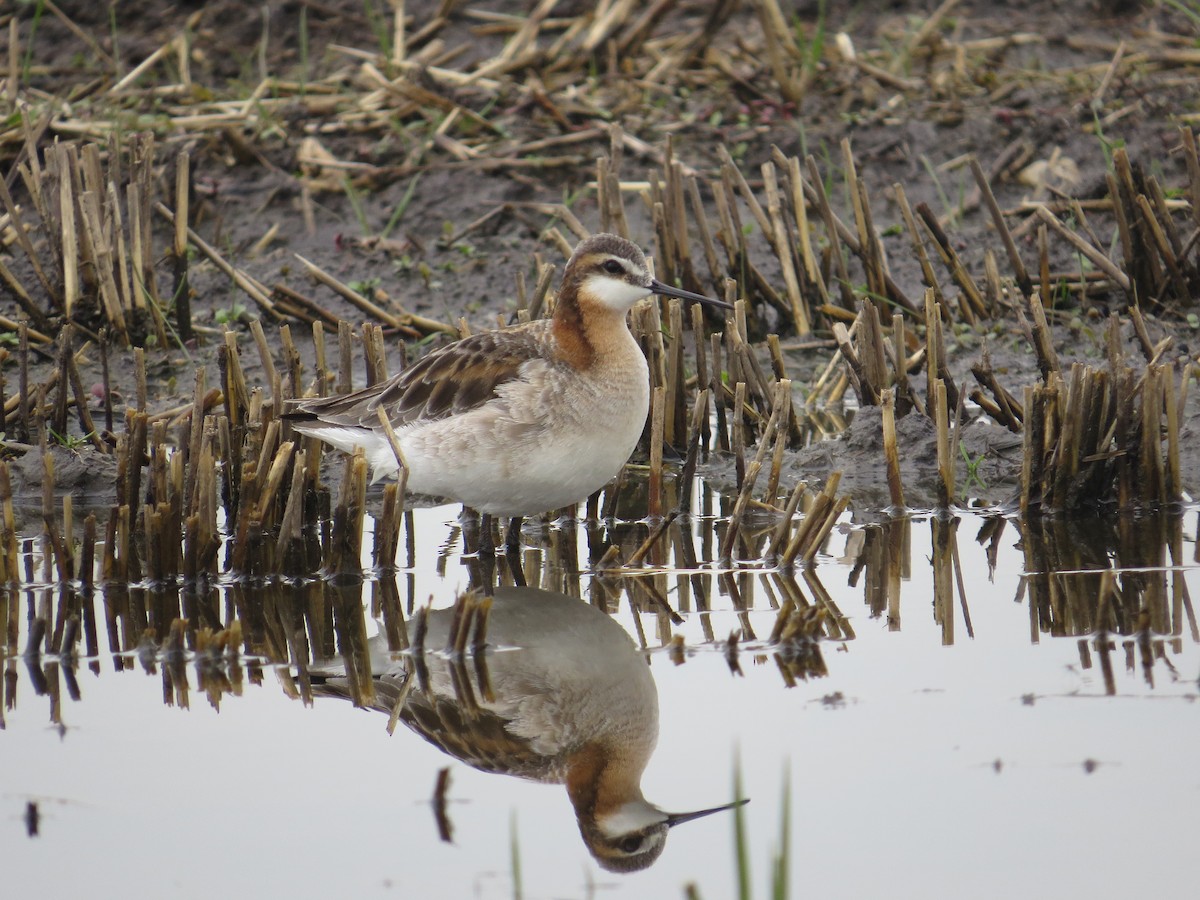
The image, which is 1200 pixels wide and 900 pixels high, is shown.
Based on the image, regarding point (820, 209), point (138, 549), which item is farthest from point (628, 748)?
point (820, 209)

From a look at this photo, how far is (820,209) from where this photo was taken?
8.73 meters

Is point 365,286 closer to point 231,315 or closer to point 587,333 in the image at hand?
point 231,315

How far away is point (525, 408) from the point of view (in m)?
6.50

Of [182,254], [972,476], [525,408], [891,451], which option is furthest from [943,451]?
[182,254]

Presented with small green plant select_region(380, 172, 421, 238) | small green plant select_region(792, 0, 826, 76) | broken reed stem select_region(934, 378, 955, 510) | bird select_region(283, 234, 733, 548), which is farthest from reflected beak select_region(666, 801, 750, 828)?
small green plant select_region(792, 0, 826, 76)

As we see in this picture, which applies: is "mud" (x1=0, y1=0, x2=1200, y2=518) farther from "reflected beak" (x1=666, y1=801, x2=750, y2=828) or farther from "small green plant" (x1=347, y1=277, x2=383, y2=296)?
"reflected beak" (x1=666, y1=801, x2=750, y2=828)

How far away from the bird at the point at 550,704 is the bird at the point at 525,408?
64cm

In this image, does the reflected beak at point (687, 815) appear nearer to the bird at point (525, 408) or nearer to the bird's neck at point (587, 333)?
the bird at point (525, 408)

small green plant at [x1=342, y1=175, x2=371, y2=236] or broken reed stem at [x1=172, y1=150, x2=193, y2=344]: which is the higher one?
small green plant at [x1=342, y1=175, x2=371, y2=236]

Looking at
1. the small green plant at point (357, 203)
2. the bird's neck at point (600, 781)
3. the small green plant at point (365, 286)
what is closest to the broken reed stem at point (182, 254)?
the small green plant at point (365, 286)

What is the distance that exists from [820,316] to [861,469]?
1.85m

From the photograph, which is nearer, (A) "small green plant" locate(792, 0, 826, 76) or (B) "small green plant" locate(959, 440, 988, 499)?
(B) "small green plant" locate(959, 440, 988, 499)

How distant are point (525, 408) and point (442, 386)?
476 mm

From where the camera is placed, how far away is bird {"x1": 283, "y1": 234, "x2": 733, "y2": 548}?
6461 mm
